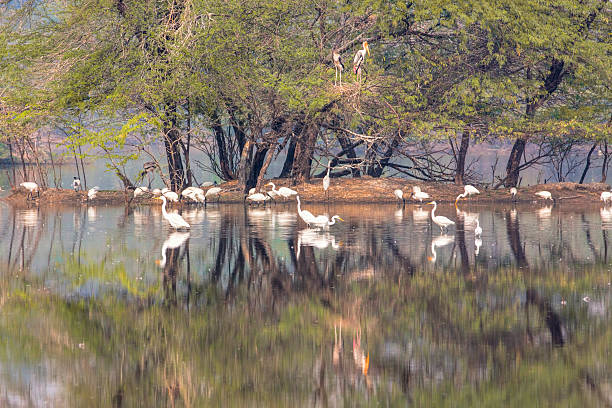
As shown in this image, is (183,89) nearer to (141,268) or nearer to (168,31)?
(168,31)

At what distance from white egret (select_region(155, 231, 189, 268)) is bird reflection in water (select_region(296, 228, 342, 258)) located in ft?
10.2

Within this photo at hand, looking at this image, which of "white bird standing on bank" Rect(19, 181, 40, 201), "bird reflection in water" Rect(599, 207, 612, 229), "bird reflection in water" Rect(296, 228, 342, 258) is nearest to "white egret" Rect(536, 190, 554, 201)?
"bird reflection in water" Rect(599, 207, 612, 229)

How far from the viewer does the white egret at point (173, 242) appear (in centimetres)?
1652

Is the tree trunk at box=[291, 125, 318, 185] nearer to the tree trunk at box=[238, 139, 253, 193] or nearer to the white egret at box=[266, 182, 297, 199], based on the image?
the tree trunk at box=[238, 139, 253, 193]

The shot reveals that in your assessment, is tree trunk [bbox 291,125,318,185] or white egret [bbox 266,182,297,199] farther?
tree trunk [bbox 291,125,318,185]

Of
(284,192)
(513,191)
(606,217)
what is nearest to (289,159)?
(284,192)

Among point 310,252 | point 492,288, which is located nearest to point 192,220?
point 310,252

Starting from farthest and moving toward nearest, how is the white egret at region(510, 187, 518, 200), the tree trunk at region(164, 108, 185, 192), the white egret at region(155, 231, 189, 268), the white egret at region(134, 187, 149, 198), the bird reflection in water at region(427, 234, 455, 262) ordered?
1. the white egret at region(510, 187, 518, 200)
2. the white egret at region(134, 187, 149, 198)
3. the tree trunk at region(164, 108, 185, 192)
4. the bird reflection in water at region(427, 234, 455, 262)
5. the white egret at region(155, 231, 189, 268)

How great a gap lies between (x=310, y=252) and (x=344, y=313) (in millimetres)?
6913

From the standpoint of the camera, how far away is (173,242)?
1994 cm

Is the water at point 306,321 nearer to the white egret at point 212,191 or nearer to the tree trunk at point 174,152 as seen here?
the tree trunk at point 174,152

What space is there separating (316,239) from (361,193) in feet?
56.3

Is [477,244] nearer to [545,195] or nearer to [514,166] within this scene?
[545,195]

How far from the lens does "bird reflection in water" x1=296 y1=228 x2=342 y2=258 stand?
1933cm
